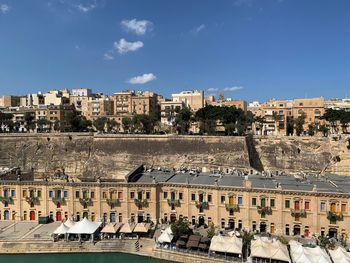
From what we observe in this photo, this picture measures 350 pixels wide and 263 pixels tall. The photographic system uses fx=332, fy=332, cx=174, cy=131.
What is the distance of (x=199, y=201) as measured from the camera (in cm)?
4441

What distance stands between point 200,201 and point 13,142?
59.0 metres

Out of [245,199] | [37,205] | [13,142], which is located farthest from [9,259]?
[13,142]

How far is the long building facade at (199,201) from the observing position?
40.1 meters

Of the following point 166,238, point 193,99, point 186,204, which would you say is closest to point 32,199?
point 166,238

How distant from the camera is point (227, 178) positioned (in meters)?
48.5

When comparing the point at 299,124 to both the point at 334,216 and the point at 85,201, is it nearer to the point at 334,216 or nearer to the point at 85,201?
the point at 334,216

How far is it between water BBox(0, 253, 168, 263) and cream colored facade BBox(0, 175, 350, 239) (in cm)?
759

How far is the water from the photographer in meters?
37.7

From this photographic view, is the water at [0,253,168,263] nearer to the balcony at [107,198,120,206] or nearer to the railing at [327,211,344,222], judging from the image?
the balcony at [107,198,120,206]

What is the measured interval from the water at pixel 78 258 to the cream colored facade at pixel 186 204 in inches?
299

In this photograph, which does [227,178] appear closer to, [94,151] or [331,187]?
[331,187]

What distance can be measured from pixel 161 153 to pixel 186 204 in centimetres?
3379

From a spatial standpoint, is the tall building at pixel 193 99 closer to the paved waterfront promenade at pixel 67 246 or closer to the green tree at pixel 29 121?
the green tree at pixel 29 121

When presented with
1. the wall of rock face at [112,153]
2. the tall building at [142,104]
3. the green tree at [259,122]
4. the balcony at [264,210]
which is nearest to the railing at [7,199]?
the wall of rock face at [112,153]
